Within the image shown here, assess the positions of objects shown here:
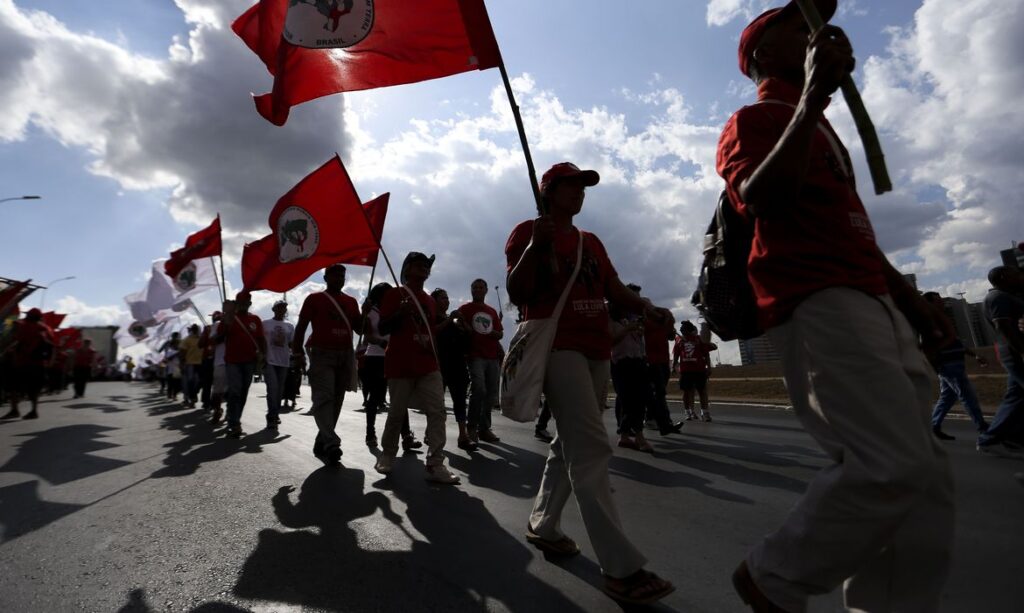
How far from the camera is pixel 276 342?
9320mm

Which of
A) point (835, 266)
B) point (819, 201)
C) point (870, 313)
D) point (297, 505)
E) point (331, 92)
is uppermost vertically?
point (331, 92)

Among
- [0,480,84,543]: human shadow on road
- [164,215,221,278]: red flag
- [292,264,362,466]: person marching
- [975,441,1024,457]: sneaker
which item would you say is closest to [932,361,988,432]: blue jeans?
[975,441,1024,457]: sneaker

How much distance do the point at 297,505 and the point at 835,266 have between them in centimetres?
388

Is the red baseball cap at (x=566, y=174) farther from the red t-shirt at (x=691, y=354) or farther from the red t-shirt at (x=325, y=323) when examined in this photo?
the red t-shirt at (x=691, y=354)

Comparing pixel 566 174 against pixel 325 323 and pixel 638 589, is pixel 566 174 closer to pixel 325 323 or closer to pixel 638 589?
pixel 638 589

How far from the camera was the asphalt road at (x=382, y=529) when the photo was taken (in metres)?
2.41

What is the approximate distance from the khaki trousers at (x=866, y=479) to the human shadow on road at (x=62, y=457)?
606cm

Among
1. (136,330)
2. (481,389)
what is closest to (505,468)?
(481,389)

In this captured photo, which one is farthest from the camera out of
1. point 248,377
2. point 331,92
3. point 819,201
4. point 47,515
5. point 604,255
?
point 248,377

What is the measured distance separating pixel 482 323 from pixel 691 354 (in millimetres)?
4334

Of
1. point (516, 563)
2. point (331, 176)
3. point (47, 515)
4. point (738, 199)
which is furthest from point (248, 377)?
point (738, 199)

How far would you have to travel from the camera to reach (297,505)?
405 centimetres

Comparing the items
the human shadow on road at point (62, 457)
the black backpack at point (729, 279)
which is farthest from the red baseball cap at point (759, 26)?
the human shadow on road at point (62, 457)

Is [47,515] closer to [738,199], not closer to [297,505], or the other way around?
[297,505]
